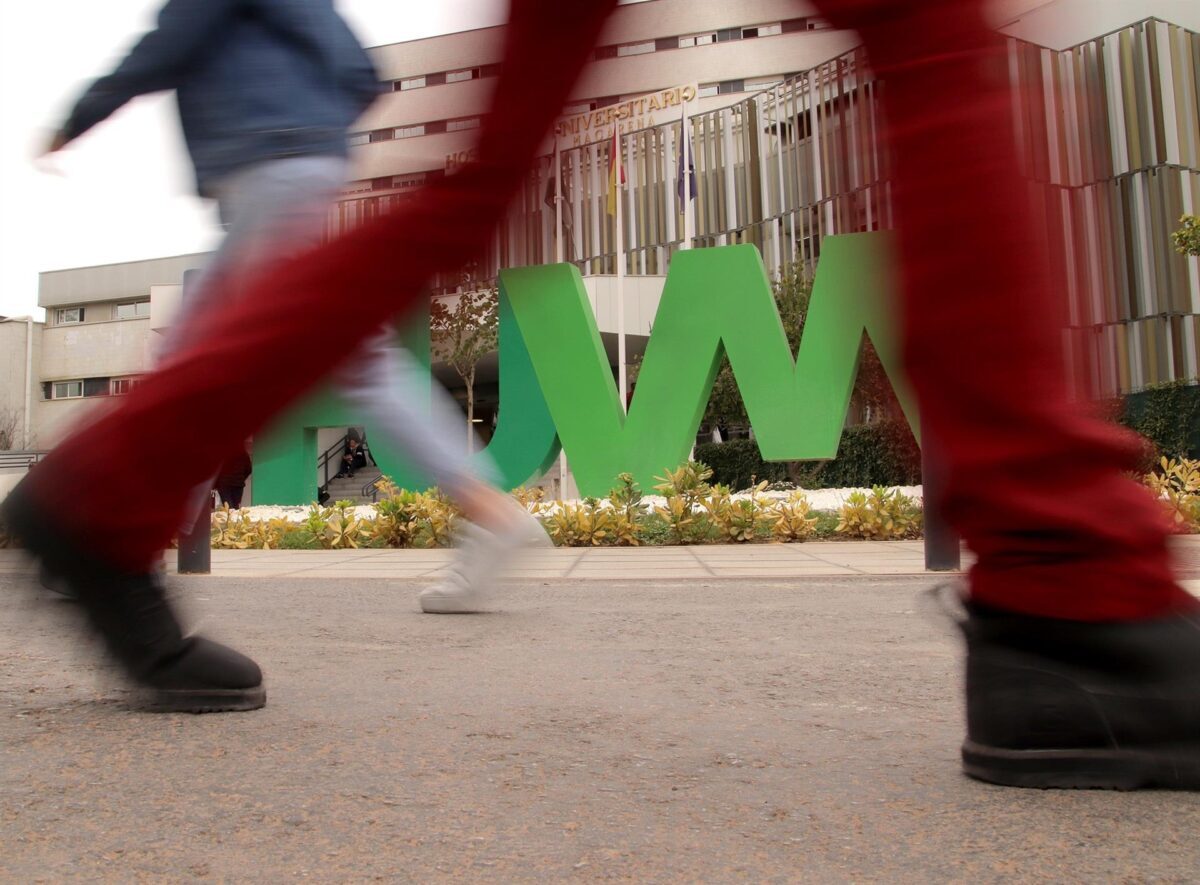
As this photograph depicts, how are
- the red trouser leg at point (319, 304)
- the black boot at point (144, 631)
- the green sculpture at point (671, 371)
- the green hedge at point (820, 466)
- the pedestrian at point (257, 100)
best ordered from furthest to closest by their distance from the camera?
the green hedge at point (820, 466)
the green sculpture at point (671, 371)
the pedestrian at point (257, 100)
the black boot at point (144, 631)
the red trouser leg at point (319, 304)

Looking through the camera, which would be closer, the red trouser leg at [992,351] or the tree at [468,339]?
the red trouser leg at [992,351]

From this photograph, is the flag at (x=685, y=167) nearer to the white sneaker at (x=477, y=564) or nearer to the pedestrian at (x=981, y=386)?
the white sneaker at (x=477, y=564)

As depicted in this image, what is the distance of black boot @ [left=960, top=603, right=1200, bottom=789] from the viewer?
112cm

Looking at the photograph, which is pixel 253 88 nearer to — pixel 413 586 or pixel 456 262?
pixel 456 262

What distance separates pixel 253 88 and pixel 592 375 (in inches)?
370

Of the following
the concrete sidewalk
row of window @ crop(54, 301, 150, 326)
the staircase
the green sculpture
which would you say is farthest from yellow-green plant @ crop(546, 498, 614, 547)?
row of window @ crop(54, 301, 150, 326)

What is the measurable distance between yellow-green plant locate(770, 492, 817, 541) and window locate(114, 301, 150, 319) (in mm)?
41358

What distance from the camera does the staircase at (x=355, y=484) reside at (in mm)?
31594

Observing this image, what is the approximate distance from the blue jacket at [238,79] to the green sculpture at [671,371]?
8429mm

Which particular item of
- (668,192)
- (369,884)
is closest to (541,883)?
(369,884)

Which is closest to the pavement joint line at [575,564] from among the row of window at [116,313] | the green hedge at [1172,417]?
the green hedge at [1172,417]

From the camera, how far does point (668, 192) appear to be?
20.6 m

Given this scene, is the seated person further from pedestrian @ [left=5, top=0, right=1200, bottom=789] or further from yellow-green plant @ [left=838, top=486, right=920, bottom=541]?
pedestrian @ [left=5, top=0, right=1200, bottom=789]

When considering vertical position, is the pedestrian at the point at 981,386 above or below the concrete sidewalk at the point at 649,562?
above
